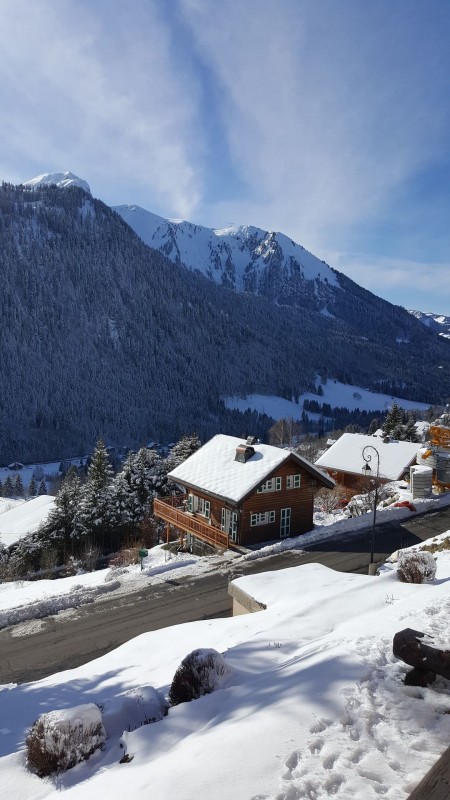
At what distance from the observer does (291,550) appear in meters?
27.8

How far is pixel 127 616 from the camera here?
20.5 metres

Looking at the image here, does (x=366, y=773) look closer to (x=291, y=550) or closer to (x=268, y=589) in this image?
(x=268, y=589)

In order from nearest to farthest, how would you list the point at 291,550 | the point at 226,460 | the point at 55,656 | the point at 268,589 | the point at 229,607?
the point at 268,589, the point at 55,656, the point at 229,607, the point at 291,550, the point at 226,460

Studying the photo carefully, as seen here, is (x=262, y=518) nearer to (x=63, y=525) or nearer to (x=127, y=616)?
(x=127, y=616)

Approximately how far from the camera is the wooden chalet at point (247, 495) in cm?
3031

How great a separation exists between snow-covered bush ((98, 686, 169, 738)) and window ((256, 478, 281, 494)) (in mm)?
23390

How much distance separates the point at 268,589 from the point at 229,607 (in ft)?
24.0

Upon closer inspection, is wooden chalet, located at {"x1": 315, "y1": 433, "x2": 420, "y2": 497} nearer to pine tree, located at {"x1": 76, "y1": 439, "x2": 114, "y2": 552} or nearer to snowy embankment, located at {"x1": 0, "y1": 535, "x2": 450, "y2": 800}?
pine tree, located at {"x1": 76, "y1": 439, "x2": 114, "y2": 552}

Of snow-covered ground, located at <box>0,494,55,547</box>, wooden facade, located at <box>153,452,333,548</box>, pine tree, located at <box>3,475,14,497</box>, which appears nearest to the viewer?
wooden facade, located at <box>153,452,333,548</box>

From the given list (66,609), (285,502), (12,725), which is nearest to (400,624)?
(12,725)

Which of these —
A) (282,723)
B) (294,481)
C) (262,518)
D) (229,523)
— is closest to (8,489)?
(229,523)

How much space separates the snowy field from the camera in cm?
464

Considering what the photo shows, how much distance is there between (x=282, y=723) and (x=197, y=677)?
2.44m

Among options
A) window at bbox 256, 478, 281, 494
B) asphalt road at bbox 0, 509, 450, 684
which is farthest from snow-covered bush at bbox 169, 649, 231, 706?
window at bbox 256, 478, 281, 494
